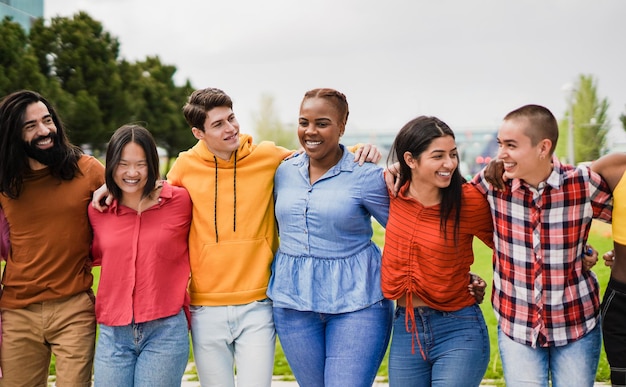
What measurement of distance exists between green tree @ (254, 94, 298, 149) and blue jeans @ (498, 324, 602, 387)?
52993 mm

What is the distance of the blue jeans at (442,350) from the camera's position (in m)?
3.41

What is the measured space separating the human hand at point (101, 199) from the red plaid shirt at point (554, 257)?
219 cm

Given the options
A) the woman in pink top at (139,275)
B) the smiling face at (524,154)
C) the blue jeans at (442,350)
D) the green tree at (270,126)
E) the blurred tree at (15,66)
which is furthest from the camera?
the green tree at (270,126)

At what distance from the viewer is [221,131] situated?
3822mm

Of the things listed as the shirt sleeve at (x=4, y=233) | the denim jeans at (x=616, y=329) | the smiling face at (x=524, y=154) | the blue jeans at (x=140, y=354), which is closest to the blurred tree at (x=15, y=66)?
the shirt sleeve at (x=4, y=233)

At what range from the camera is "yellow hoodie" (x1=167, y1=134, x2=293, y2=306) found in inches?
147

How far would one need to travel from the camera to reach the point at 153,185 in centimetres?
368

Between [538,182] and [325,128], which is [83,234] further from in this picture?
[538,182]

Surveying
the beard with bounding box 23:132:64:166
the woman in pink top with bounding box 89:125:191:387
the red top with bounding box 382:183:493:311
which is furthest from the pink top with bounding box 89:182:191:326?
the red top with bounding box 382:183:493:311

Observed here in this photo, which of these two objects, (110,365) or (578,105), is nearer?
(110,365)

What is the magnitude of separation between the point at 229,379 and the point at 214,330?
307 mm

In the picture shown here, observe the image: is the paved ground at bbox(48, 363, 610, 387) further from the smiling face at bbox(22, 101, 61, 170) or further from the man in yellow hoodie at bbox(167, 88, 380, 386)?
the smiling face at bbox(22, 101, 61, 170)

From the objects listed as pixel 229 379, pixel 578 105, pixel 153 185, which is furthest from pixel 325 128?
pixel 578 105

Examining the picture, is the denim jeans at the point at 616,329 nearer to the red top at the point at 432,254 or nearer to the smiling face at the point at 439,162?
the red top at the point at 432,254
